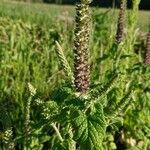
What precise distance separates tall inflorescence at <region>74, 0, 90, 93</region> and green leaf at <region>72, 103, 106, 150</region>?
0.15 metres

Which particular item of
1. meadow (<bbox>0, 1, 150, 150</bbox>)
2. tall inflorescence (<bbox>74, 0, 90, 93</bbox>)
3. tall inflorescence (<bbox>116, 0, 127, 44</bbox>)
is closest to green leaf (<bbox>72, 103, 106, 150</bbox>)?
meadow (<bbox>0, 1, 150, 150</bbox>)

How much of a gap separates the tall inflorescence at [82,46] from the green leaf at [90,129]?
0.15 m

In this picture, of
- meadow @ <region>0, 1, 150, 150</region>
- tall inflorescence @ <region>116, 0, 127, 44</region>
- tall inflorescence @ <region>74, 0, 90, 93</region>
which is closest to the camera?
tall inflorescence @ <region>74, 0, 90, 93</region>

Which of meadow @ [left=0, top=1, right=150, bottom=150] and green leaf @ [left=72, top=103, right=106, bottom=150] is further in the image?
meadow @ [left=0, top=1, right=150, bottom=150]

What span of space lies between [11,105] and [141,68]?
172 cm

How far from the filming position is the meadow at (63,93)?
2.60 m

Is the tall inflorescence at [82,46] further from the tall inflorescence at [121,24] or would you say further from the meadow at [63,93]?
the tall inflorescence at [121,24]

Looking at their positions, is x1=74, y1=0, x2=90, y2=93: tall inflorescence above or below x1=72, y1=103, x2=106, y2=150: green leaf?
above

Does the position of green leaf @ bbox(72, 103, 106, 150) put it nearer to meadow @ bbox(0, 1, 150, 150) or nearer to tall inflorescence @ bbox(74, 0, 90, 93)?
meadow @ bbox(0, 1, 150, 150)

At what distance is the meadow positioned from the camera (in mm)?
2596

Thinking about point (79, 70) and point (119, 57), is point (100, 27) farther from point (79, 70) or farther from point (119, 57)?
point (79, 70)

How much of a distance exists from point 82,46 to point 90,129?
386 mm

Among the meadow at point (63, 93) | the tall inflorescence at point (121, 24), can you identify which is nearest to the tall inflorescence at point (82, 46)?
the meadow at point (63, 93)

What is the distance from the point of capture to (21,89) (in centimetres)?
537
